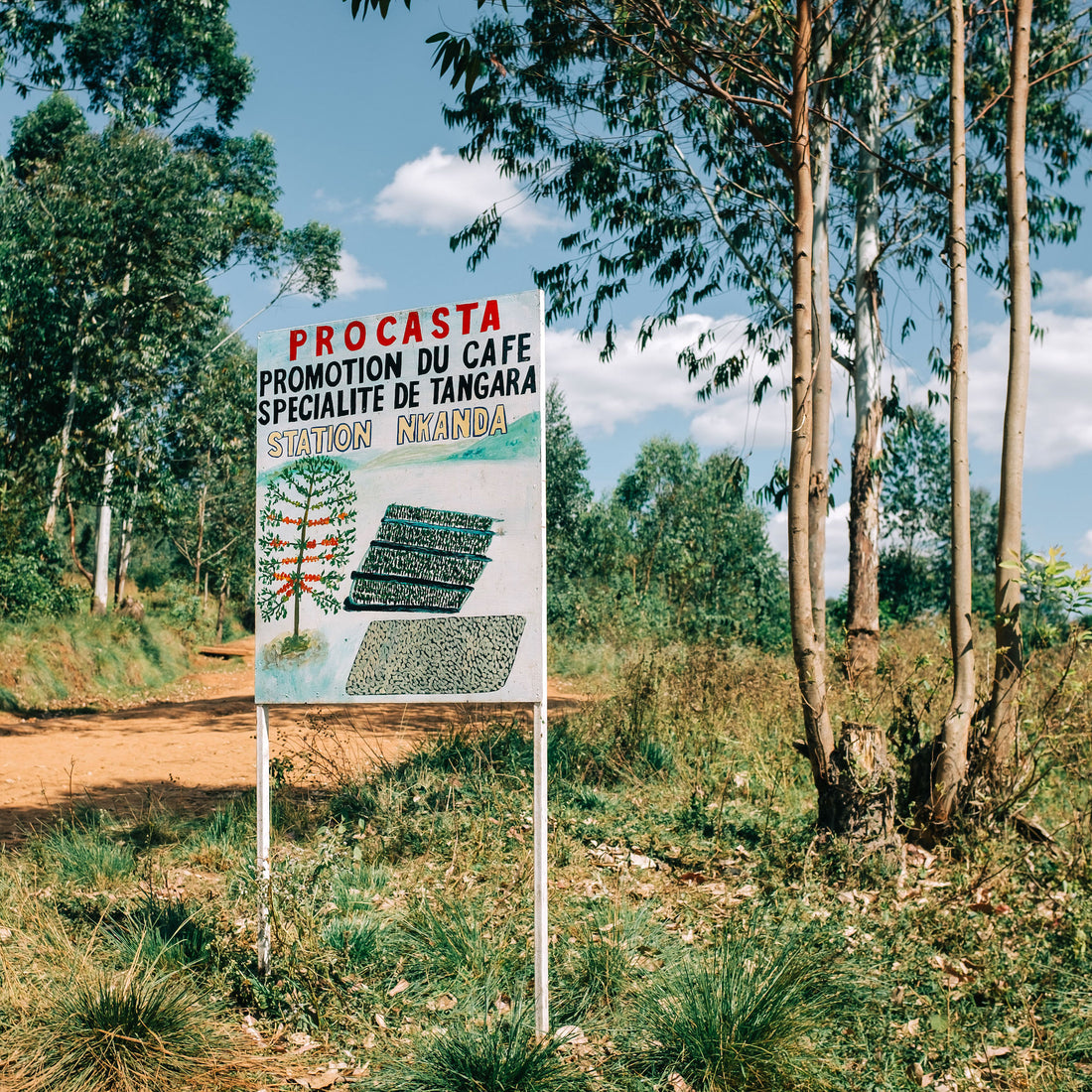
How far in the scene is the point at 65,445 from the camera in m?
18.8

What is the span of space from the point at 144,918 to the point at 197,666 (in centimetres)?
2103

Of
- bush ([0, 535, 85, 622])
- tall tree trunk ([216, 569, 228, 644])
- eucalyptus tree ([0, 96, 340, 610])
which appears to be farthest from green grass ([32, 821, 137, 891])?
tall tree trunk ([216, 569, 228, 644])

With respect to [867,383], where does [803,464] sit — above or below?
below

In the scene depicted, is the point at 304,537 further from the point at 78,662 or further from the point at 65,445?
the point at 65,445

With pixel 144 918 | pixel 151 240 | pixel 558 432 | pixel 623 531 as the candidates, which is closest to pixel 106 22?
pixel 151 240

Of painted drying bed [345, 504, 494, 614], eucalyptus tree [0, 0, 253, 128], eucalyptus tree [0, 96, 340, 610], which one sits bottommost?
painted drying bed [345, 504, 494, 614]

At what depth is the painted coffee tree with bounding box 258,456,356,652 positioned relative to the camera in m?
4.01

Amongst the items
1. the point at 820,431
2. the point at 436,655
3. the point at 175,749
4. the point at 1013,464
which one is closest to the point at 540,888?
the point at 436,655

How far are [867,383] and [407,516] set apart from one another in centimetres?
1041

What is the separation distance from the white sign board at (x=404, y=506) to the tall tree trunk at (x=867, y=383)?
948cm

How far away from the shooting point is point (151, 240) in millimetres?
18281

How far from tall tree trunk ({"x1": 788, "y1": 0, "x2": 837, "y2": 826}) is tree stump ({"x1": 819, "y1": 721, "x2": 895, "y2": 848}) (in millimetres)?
62

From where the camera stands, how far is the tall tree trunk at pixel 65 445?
60.8 feet

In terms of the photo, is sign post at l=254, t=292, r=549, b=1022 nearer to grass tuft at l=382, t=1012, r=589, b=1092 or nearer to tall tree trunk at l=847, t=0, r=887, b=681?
grass tuft at l=382, t=1012, r=589, b=1092
